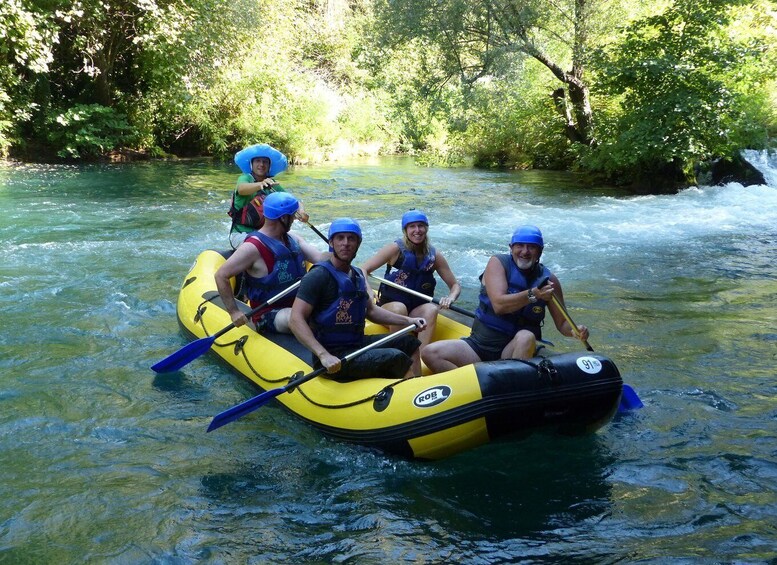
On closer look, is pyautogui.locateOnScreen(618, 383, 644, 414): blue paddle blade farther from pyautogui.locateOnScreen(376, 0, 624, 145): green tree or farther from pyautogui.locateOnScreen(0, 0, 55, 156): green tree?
pyautogui.locateOnScreen(0, 0, 55, 156): green tree

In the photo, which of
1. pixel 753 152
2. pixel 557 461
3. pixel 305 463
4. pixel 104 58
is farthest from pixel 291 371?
pixel 104 58

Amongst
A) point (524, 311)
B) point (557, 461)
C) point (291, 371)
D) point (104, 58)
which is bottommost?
point (557, 461)

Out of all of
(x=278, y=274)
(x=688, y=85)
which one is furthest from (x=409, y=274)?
(x=688, y=85)

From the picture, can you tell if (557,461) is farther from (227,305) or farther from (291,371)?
(227,305)

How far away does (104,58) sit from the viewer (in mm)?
16844

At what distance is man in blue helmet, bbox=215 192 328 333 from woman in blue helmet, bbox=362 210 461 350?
0.52 metres

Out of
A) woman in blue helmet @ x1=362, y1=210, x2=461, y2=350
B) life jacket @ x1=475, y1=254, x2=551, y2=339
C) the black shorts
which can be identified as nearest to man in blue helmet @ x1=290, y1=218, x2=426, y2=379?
the black shorts

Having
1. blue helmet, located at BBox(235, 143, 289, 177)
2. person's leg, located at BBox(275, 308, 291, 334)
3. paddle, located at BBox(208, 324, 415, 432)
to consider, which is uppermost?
blue helmet, located at BBox(235, 143, 289, 177)

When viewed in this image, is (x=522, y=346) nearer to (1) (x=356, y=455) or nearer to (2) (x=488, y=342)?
(2) (x=488, y=342)

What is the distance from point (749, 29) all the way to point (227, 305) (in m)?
14.0

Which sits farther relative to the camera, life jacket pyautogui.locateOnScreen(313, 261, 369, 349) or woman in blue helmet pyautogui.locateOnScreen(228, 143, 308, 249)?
woman in blue helmet pyautogui.locateOnScreen(228, 143, 308, 249)

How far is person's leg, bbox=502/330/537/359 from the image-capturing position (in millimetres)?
3869

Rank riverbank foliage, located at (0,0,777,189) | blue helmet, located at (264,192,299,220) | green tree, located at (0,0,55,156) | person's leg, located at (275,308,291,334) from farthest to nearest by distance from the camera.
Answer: green tree, located at (0,0,55,156)
riverbank foliage, located at (0,0,777,189)
person's leg, located at (275,308,291,334)
blue helmet, located at (264,192,299,220)

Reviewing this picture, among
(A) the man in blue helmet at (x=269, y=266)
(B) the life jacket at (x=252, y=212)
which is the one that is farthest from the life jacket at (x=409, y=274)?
(B) the life jacket at (x=252, y=212)
